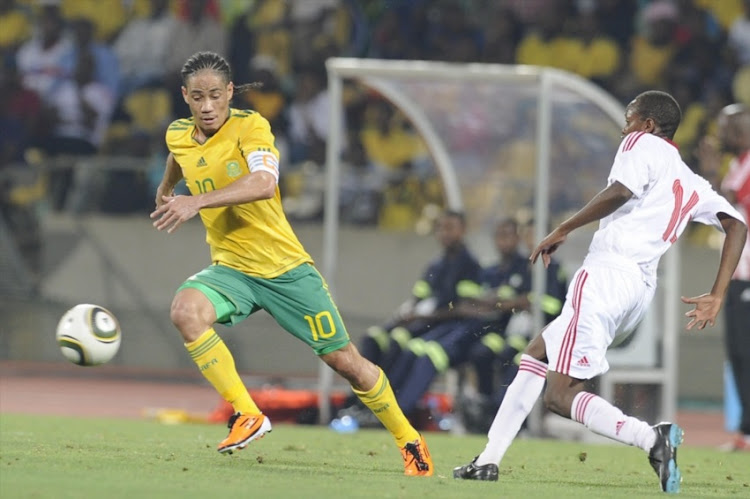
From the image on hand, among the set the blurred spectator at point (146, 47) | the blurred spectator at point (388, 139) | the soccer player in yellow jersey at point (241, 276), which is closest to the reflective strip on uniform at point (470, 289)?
the blurred spectator at point (388, 139)

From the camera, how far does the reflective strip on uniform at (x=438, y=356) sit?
12484mm

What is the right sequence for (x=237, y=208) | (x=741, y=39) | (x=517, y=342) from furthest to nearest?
1. (x=741, y=39)
2. (x=517, y=342)
3. (x=237, y=208)

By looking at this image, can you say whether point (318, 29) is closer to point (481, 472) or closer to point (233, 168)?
point (233, 168)

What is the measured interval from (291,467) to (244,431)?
518 millimetres

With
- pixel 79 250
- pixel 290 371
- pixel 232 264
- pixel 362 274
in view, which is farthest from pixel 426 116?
pixel 232 264

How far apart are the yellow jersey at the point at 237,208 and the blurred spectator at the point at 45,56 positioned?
36.9 ft

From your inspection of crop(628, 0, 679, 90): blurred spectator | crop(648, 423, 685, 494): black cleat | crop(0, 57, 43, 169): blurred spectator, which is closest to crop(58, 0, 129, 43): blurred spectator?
crop(0, 57, 43, 169): blurred spectator

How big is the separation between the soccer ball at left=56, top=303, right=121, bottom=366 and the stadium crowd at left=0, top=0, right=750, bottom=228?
28.0 feet

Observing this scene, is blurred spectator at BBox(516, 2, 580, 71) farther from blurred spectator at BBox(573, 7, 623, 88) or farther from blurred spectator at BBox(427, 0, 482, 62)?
blurred spectator at BBox(427, 0, 482, 62)

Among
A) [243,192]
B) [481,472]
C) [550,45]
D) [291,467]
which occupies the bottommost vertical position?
[291,467]

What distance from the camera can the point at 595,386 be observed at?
12.6 metres

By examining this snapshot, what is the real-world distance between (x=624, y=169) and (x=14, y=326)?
11.4 meters

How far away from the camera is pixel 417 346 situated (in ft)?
41.7

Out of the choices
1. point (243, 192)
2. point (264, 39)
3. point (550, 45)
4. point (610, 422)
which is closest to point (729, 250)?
point (610, 422)
